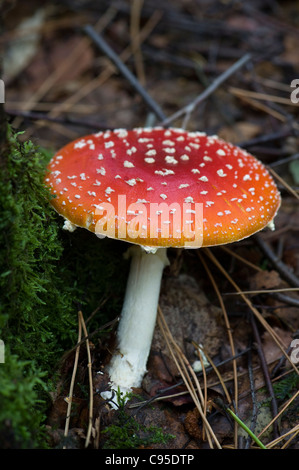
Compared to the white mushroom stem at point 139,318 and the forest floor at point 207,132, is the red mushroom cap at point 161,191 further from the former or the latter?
the white mushroom stem at point 139,318

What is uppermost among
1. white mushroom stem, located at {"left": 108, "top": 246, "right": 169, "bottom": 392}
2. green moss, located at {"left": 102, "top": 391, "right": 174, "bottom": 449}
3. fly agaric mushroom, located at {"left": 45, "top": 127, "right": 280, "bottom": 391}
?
fly agaric mushroom, located at {"left": 45, "top": 127, "right": 280, "bottom": 391}

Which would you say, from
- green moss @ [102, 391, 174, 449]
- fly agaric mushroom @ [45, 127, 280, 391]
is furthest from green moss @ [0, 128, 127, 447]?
green moss @ [102, 391, 174, 449]

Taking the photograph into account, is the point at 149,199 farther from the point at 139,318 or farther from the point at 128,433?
the point at 128,433

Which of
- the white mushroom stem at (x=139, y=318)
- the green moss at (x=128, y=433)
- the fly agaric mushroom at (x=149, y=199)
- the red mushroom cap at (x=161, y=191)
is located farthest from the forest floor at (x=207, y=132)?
the red mushroom cap at (x=161, y=191)

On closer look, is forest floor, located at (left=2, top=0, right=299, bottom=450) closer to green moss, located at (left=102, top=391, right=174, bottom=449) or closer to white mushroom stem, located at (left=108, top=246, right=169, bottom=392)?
green moss, located at (left=102, top=391, right=174, bottom=449)

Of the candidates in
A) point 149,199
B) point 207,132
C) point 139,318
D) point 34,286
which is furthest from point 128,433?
point 207,132

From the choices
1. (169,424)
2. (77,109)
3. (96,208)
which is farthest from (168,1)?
(169,424)

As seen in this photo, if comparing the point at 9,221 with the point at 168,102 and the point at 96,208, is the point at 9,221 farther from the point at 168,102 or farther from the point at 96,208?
the point at 168,102
